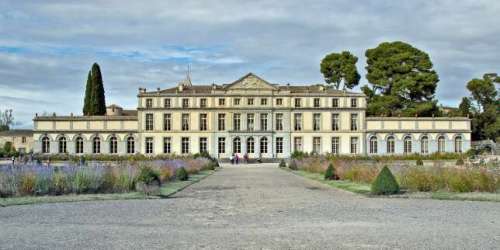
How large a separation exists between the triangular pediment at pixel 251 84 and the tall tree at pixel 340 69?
14726 mm

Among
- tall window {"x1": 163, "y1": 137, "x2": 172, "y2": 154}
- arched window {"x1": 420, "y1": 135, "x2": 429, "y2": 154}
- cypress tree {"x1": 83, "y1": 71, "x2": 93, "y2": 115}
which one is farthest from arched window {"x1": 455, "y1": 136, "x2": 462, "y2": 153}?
cypress tree {"x1": 83, "y1": 71, "x2": 93, "y2": 115}

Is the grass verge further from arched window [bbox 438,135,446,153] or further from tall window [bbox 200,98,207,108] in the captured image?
arched window [bbox 438,135,446,153]

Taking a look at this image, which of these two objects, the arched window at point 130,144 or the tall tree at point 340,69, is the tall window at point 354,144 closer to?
the tall tree at point 340,69

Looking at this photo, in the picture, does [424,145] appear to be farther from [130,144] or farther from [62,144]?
[62,144]

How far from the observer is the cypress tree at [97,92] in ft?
199

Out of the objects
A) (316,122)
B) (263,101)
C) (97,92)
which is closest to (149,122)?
(97,92)

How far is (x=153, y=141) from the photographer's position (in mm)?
58250

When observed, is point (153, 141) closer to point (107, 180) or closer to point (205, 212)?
point (107, 180)

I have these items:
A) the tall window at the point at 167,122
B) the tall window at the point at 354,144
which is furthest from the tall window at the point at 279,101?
the tall window at the point at 167,122

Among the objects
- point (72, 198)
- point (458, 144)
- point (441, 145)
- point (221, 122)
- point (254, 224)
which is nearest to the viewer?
point (254, 224)

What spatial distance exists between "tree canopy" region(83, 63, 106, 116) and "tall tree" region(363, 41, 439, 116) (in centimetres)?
2894

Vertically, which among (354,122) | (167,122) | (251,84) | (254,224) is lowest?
(254,224)

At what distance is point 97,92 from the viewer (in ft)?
201

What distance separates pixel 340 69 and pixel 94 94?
95.9 feet
